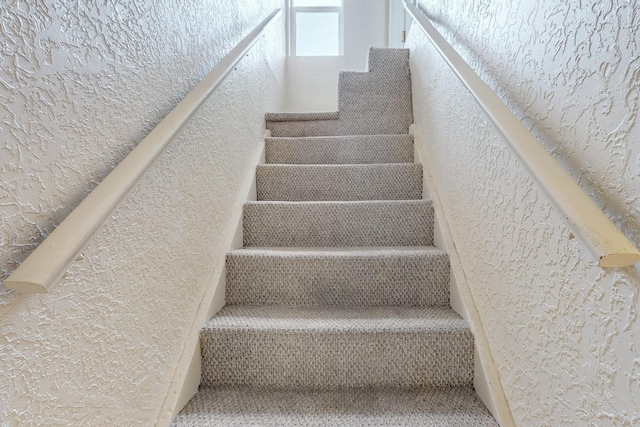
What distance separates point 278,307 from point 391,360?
412 millimetres

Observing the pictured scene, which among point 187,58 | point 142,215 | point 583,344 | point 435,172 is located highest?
point 187,58

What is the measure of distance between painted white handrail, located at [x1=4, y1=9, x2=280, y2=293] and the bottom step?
59cm

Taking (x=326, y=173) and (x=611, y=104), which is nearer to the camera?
(x=611, y=104)

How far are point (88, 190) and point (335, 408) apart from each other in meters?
0.76

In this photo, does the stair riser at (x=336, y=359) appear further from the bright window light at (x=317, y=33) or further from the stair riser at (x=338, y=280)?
the bright window light at (x=317, y=33)

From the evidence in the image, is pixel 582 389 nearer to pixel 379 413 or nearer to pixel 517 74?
pixel 379 413

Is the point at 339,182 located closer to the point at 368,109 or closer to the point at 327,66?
the point at 368,109

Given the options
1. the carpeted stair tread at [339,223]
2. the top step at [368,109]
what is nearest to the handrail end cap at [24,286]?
the carpeted stair tread at [339,223]

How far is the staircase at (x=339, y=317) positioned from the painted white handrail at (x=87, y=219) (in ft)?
1.91

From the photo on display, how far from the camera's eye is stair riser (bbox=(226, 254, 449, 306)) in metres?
1.27

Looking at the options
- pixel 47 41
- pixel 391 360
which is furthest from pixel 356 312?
pixel 47 41

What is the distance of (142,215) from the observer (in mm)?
784

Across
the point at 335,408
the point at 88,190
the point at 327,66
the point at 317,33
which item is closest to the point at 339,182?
the point at 335,408

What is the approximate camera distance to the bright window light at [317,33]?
3.49 metres
